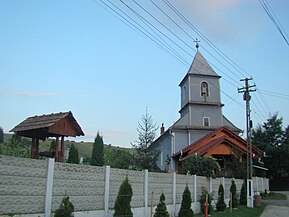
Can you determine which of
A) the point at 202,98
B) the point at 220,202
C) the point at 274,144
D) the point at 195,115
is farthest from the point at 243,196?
the point at 274,144

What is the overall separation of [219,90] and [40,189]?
3247 centimetres

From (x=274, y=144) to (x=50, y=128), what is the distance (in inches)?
1637

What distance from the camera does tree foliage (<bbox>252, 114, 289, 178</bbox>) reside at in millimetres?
44719

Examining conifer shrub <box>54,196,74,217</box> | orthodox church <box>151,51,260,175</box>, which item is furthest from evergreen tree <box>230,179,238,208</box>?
conifer shrub <box>54,196,74,217</box>

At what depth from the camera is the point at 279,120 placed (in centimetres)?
4878

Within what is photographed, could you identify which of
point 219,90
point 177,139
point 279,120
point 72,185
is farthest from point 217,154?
point 279,120

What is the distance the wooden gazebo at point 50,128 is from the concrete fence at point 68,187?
9.39 feet

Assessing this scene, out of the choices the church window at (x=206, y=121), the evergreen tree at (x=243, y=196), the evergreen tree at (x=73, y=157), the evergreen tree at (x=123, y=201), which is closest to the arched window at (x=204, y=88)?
the church window at (x=206, y=121)

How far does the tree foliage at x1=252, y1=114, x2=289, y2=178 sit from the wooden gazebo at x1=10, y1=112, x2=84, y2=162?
3816cm

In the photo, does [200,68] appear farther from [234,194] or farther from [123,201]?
[123,201]

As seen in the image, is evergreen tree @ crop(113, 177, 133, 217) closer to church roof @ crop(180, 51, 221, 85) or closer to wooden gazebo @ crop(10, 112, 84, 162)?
wooden gazebo @ crop(10, 112, 84, 162)

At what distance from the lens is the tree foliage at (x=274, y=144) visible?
147ft

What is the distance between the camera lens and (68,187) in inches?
340

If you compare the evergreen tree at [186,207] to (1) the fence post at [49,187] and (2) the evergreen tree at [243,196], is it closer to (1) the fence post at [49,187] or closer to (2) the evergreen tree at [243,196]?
(1) the fence post at [49,187]
